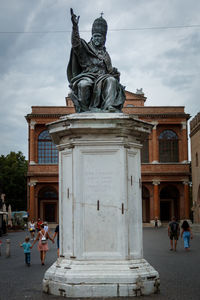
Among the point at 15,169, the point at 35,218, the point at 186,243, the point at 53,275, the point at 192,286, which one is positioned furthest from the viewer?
the point at 15,169

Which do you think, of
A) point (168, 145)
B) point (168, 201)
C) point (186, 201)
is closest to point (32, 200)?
point (168, 201)

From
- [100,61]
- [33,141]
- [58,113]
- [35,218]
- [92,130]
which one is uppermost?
[58,113]

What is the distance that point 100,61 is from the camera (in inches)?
285

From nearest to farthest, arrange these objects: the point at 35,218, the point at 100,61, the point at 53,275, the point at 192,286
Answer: the point at 53,275
the point at 100,61
the point at 192,286
the point at 35,218

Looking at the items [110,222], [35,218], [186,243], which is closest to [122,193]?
[110,222]

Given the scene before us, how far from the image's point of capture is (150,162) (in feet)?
157

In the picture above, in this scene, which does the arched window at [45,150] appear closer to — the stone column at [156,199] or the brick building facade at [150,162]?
the brick building facade at [150,162]

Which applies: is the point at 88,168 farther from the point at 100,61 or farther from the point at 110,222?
the point at 100,61

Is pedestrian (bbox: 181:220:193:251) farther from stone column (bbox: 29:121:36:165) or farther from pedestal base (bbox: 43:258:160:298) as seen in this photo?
stone column (bbox: 29:121:36:165)

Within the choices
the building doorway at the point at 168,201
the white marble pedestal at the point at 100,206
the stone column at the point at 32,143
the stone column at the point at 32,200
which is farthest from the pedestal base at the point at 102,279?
the building doorway at the point at 168,201

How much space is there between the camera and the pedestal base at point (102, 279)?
19.6ft

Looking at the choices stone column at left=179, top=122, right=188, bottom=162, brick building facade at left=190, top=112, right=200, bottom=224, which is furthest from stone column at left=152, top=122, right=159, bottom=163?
brick building facade at left=190, top=112, right=200, bottom=224

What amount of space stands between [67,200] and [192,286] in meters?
3.07

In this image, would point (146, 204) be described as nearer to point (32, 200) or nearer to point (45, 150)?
point (32, 200)
